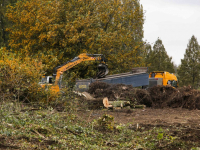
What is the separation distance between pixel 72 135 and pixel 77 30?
16.0 metres

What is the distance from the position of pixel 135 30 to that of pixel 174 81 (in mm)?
6097

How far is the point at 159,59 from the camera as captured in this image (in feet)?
111

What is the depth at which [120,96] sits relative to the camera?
612 inches

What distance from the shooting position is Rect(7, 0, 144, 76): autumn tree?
22.3 metres

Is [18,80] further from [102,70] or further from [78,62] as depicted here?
[102,70]

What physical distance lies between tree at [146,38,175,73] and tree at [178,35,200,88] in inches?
66.1

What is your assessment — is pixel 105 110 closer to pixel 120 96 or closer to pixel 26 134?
pixel 120 96

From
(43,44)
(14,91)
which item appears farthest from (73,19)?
(14,91)

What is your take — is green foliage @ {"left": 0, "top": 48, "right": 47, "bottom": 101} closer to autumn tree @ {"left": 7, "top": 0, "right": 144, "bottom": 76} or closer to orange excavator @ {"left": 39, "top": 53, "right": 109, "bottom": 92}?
orange excavator @ {"left": 39, "top": 53, "right": 109, "bottom": 92}

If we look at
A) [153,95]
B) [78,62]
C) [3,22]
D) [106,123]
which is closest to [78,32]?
[78,62]

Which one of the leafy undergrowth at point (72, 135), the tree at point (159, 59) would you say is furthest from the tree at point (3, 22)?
the leafy undergrowth at point (72, 135)

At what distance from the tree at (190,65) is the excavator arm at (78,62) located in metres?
14.4

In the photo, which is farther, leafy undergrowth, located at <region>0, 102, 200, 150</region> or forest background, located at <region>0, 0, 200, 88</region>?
forest background, located at <region>0, 0, 200, 88</region>

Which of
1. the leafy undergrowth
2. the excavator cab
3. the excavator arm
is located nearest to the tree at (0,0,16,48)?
the excavator cab
